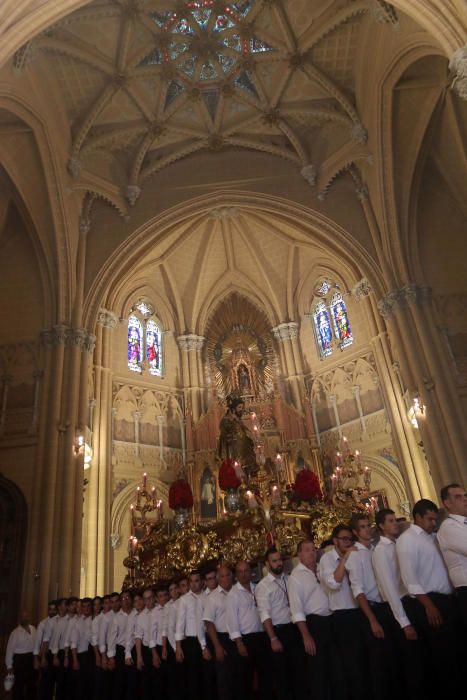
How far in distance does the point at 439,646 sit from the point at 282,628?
1851 millimetres

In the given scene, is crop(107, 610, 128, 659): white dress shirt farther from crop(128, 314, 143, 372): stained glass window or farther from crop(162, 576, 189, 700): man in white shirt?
crop(128, 314, 143, 372): stained glass window

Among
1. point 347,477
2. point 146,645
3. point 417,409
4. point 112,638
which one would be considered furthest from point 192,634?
point 417,409

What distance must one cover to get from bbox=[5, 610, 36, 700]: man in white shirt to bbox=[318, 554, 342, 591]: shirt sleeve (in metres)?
7.51

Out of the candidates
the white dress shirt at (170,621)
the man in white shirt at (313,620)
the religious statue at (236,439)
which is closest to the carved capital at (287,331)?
the religious statue at (236,439)

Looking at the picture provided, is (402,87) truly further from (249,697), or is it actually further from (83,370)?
(249,697)

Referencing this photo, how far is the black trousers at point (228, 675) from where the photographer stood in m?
5.82

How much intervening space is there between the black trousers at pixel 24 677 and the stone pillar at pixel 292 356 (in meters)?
13.7

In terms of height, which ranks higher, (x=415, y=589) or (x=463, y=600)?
(x=415, y=589)

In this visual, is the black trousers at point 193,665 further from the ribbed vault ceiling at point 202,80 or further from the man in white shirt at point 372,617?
the ribbed vault ceiling at point 202,80

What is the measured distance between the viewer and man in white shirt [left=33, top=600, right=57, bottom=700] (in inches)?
373

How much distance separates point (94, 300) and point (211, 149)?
25.1ft

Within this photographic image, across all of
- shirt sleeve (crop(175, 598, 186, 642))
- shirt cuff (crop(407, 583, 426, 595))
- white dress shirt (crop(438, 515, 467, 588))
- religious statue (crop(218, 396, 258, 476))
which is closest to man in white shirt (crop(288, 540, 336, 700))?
shirt cuff (crop(407, 583, 426, 595))

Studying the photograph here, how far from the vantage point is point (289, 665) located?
220 inches

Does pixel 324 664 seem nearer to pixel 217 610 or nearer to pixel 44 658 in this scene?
pixel 217 610
